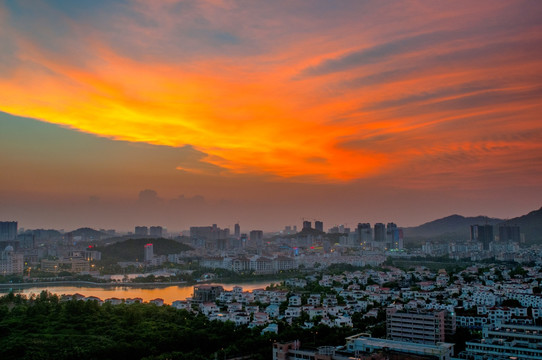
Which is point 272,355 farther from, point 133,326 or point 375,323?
point 375,323

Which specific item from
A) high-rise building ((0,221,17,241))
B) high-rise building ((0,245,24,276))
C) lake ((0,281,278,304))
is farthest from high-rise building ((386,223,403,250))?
high-rise building ((0,221,17,241))

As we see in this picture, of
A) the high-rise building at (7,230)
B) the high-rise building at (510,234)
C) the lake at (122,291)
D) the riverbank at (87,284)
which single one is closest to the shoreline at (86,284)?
the riverbank at (87,284)

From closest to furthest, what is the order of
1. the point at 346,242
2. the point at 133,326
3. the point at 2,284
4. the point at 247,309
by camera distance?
the point at 133,326
the point at 247,309
the point at 2,284
the point at 346,242

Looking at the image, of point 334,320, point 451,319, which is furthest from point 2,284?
point 451,319

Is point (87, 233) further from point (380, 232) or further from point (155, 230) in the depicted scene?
point (380, 232)

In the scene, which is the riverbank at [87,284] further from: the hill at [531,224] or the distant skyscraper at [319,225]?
the hill at [531,224]

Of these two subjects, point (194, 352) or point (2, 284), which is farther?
point (2, 284)

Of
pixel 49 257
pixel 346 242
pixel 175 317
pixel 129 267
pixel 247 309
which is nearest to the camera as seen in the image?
pixel 175 317
